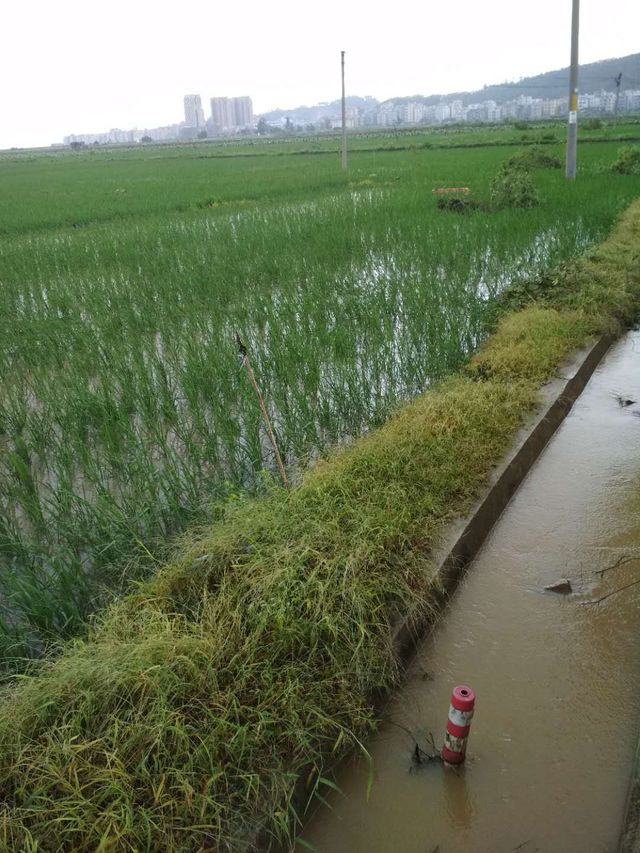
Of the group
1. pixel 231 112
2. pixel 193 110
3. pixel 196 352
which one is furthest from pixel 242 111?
pixel 196 352

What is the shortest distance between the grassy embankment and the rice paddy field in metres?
0.36

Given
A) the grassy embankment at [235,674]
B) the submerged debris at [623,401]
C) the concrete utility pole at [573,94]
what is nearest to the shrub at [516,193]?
the concrete utility pole at [573,94]

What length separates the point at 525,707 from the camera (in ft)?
7.37

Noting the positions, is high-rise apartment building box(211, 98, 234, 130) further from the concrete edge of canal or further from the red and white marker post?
the concrete edge of canal

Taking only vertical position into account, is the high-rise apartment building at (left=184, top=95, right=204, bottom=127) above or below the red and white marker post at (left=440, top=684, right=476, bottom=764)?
above

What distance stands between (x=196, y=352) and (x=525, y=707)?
3548 mm

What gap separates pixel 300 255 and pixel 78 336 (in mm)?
3641

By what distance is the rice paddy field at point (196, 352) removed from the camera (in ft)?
9.87

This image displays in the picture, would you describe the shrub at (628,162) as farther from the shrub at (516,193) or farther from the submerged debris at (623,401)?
the submerged debris at (623,401)

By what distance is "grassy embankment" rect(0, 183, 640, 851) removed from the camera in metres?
1.71

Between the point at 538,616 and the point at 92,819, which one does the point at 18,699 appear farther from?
the point at 538,616

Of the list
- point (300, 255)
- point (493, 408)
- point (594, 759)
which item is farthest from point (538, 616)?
point (300, 255)

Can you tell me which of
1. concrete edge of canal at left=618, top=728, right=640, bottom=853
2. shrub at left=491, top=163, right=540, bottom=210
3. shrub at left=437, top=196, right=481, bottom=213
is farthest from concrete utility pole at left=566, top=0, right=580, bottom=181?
concrete edge of canal at left=618, top=728, right=640, bottom=853

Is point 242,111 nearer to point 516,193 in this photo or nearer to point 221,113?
point 221,113
